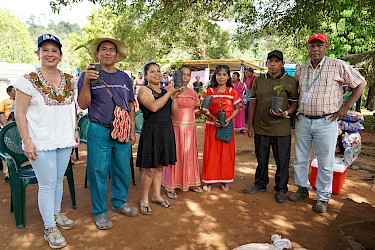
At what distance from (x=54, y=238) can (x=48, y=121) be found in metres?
1.09

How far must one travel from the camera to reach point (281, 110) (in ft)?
11.6

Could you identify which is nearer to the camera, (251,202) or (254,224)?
(254,224)

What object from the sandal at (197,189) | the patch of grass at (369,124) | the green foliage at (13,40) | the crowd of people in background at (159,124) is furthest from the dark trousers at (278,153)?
the green foliage at (13,40)

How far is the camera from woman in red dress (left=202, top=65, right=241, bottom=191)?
3920 mm

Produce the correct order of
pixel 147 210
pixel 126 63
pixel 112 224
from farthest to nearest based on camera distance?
pixel 126 63
pixel 147 210
pixel 112 224

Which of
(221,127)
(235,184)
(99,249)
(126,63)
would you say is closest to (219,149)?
(221,127)

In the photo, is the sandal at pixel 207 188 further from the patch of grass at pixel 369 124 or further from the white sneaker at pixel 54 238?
the patch of grass at pixel 369 124

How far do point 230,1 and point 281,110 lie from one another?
4635mm

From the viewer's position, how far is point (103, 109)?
2.93 meters

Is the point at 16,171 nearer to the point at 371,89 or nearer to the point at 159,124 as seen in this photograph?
the point at 159,124

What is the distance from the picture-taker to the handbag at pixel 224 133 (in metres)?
3.94

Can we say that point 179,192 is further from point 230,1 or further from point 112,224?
point 230,1

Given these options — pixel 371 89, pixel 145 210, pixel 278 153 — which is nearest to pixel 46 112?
pixel 145 210

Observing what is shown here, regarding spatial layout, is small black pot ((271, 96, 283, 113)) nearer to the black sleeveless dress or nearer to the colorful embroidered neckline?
the black sleeveless dress
